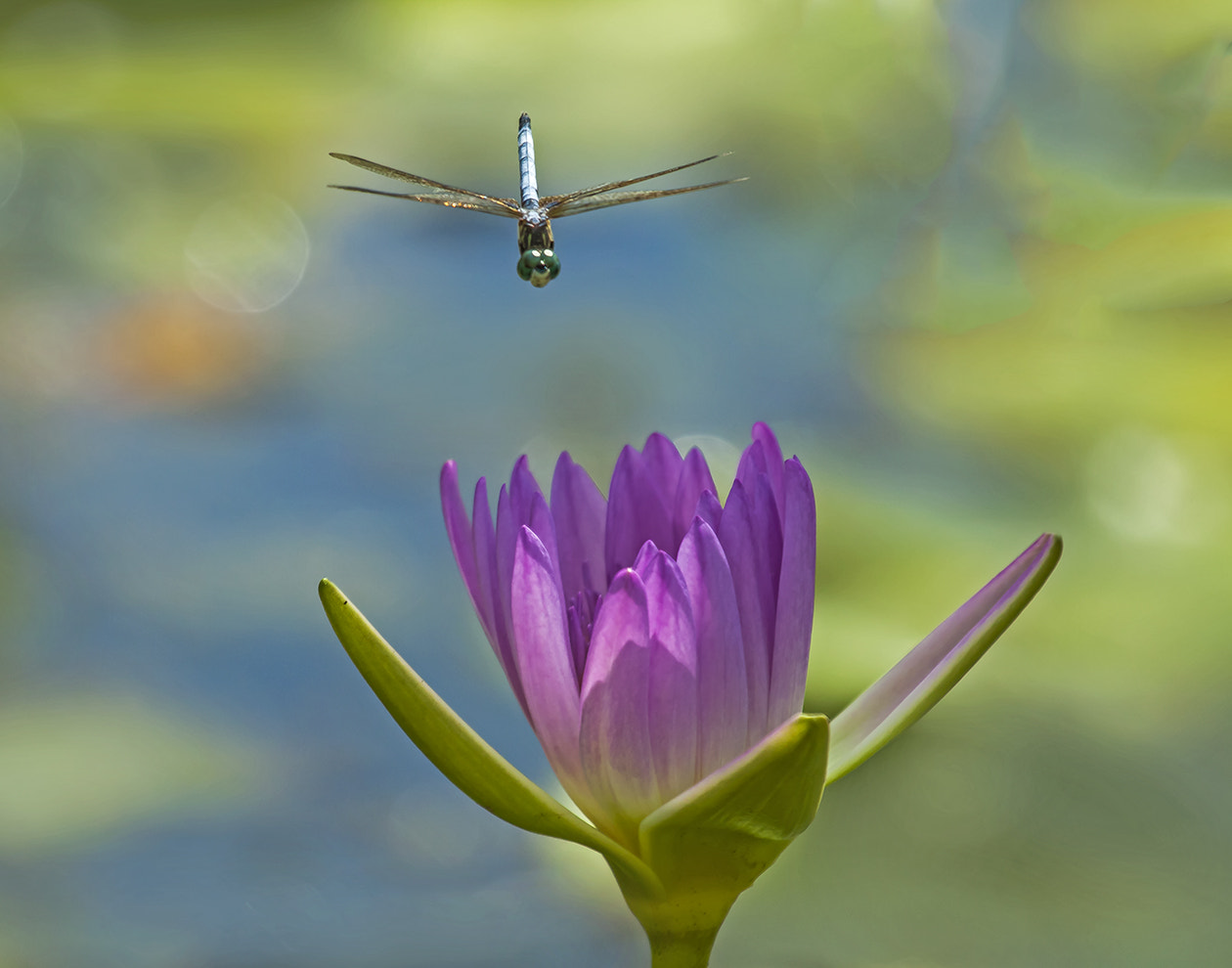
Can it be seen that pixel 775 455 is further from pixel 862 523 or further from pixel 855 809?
pixel 862 523

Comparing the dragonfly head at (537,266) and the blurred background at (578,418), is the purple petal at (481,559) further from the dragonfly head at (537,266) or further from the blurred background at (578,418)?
the blurred background at (578,418)

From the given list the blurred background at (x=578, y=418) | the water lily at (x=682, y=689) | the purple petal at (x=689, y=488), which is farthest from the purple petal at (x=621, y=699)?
the blurred background at (x=578, y=418)

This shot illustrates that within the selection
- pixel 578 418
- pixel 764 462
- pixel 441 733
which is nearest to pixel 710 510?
pixel 764 462

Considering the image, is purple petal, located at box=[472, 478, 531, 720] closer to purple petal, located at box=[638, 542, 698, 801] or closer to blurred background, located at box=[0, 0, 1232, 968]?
purple petal, located at box=[638, 542, 698, 801]

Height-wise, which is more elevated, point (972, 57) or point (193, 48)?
point (193, 48)

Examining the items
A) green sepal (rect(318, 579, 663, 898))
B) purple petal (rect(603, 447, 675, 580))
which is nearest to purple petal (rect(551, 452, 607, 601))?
purple petal (rect(603, 447, 675, 580))

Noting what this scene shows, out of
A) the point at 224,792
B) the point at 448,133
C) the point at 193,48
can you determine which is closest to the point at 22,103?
the point at 193,48
